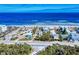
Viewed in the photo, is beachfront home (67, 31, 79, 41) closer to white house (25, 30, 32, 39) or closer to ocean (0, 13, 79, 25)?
ocean (0, 13, 79, 25)

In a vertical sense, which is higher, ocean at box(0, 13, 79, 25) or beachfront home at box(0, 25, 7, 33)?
ocean at box(0, 13, 79, 25)

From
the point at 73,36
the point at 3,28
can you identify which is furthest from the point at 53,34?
the point at 3,28

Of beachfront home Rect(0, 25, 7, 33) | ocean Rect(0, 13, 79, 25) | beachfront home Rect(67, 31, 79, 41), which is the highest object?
ocean Rect(0, 13, 79, 25)

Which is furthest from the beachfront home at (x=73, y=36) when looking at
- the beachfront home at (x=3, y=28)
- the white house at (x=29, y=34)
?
the beachfront home at (x=3, y=28)

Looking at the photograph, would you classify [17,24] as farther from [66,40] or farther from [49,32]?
[66,40]

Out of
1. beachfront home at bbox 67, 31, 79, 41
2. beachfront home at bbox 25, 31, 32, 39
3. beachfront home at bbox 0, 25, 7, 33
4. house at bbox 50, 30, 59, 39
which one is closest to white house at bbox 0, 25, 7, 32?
beachfront home at bbox 0, 25, 7, 33

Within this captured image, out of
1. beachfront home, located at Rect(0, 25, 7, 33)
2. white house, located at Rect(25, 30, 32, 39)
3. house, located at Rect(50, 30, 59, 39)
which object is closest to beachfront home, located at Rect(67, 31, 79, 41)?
house, located at Rect(50, 30, 59, 39)

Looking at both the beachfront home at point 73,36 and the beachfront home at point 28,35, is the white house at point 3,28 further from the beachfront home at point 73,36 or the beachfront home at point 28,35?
the beachfront home at point 73,36
